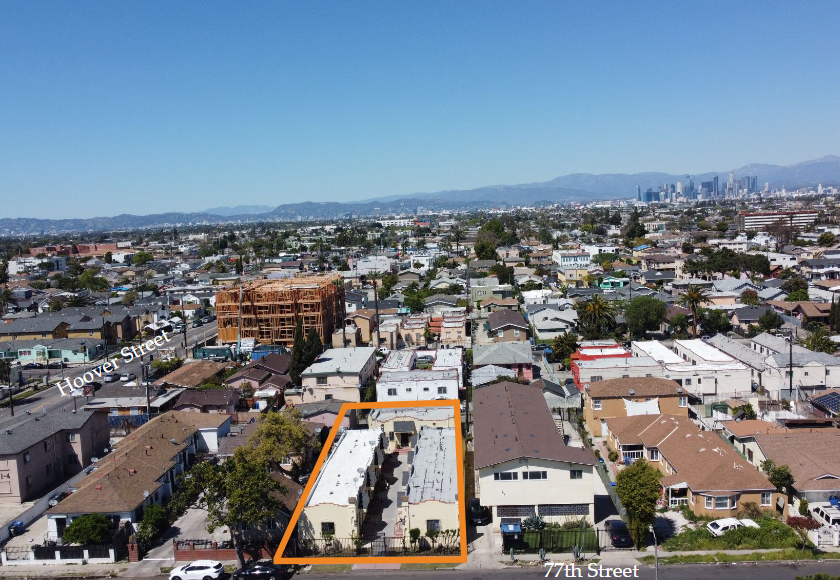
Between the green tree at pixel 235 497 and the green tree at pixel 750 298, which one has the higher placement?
the green tree at pixel 235 497

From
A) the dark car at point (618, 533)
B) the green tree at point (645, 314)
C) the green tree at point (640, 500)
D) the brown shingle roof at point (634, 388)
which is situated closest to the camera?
the green tree at point (640, 500)

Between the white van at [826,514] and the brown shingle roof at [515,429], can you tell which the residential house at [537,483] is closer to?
the brown shingle roof at [515,429]

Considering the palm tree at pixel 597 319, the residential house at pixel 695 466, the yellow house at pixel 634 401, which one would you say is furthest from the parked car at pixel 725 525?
the palm tree at pixel 597 319

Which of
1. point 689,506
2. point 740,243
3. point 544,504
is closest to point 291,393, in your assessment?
point 544,504

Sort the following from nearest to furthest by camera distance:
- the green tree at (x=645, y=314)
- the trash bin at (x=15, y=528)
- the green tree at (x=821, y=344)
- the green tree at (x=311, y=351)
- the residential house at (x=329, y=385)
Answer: the trash bin at (x=15, y=528) → the residential house at (x=329, y=385) → the green tree at (x=311, y=351) → the green tree at (x=821, y=344) → the green tree at (x=645, y=314)

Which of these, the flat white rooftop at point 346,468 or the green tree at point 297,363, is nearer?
the flat white rooftop at point 346,468

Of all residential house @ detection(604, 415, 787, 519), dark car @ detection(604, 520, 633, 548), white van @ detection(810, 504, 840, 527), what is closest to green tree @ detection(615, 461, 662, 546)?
dark car @ detection(604, 520, 633, 548)

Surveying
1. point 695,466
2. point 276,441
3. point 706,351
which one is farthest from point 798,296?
point 276,441

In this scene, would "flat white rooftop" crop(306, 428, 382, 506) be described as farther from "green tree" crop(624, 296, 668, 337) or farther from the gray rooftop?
"green tree" crop(624, 296, 668, 337)
